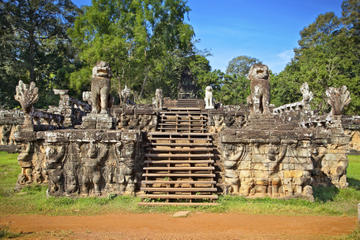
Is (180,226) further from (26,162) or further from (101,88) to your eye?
(26,162)

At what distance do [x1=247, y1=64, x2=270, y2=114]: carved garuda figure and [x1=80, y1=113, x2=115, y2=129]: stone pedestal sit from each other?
437 centimetres

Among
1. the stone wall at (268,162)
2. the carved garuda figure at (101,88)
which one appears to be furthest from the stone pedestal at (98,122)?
the stone wall at (268,162)

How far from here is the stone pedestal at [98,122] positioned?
731cm

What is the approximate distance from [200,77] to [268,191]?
23.8 metres

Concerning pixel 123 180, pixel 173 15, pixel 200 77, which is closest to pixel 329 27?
pixel 200 77

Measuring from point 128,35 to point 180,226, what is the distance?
1953 centimetres

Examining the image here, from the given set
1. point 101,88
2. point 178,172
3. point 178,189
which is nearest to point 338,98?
point 178,172

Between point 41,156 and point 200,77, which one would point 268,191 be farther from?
point 200,77

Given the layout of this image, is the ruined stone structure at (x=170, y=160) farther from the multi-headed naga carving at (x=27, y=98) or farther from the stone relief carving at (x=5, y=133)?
the stone relief carving at (x=5, y=133)

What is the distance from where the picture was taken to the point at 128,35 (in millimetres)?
21438

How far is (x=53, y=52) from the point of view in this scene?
24.1 meters

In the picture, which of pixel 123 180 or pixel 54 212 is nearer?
pixel 54 212

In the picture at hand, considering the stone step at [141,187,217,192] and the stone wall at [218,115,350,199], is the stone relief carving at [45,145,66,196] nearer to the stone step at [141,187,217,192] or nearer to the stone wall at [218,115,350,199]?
the stone step at [141,187,217,192]

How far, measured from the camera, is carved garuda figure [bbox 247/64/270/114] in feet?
25.3
